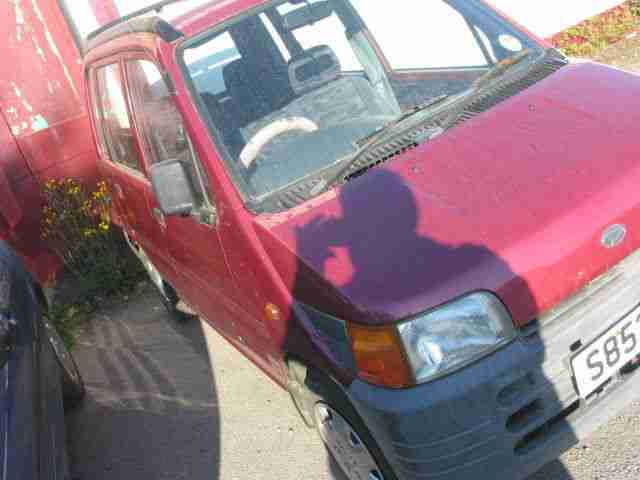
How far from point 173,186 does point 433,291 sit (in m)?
1.25

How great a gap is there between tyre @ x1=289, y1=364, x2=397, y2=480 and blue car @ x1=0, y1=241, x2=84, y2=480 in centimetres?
105

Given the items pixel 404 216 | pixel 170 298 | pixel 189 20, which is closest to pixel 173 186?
pixel 189 20

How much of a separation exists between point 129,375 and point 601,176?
3353 millimetres

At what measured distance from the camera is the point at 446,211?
2273 millimetres

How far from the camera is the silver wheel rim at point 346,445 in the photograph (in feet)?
8.05

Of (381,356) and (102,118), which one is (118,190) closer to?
(102,118)

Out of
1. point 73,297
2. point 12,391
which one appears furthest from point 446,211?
point 73,297

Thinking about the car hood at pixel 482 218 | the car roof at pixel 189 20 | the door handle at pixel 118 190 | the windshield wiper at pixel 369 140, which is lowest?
the car hood at pixel 482 218

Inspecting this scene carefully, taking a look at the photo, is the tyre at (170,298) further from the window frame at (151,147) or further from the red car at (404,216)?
the window frame at (151,147)

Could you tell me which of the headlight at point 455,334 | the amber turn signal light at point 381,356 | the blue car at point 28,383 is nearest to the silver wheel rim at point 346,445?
the amber turn signal light at point 381,356

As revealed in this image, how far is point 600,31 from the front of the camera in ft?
26.3

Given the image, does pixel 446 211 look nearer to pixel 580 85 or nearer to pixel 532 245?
pixel 532 245

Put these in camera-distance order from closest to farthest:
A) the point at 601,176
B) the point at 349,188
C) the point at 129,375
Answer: the point at 601,176 < the point at 349,188 < the point at 129,375

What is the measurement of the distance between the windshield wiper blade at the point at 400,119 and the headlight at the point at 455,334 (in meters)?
0.93
